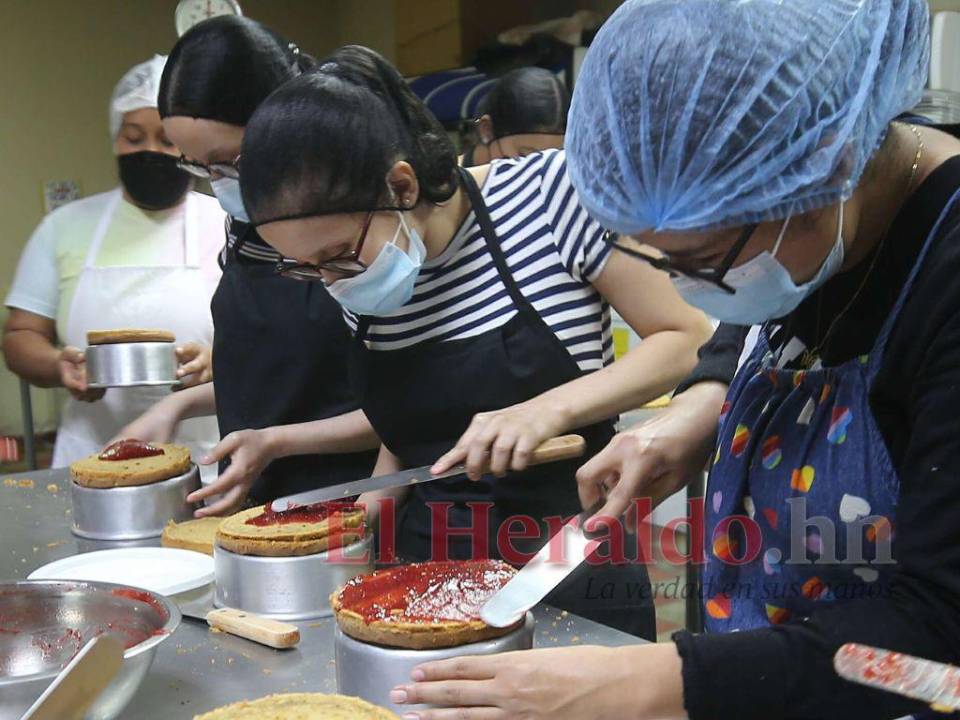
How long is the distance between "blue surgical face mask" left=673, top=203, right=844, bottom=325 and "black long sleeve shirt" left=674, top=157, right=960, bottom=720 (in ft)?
0.23

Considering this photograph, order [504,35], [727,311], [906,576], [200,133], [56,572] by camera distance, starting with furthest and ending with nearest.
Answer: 1. [504,35]
2. [200,133]
3. [56,572]
4. [727,311]
5. [906,576]

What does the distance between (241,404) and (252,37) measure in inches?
29.2

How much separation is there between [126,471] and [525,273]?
883 millimetres

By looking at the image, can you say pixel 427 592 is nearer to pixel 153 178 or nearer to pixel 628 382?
pixel 628 382

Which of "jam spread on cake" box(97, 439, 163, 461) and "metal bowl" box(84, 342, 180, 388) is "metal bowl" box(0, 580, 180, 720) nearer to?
"jam spread on cake" box(97, 439, 163, 461)

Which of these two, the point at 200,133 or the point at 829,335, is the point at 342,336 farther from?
the point at 829,335

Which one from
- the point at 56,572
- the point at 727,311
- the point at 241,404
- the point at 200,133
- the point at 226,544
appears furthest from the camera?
the point at 241,404

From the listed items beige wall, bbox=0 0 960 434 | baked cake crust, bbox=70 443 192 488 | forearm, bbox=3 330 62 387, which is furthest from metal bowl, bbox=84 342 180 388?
beige wall, bbox=0 0 960 434

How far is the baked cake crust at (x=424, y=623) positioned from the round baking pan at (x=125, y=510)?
792mm

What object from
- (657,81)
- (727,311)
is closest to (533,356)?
(727,311)

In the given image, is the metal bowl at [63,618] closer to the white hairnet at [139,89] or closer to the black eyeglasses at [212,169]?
the black eyeglasses at [212,169]

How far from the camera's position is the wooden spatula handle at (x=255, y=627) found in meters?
1.34

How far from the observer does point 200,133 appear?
6.08 feet

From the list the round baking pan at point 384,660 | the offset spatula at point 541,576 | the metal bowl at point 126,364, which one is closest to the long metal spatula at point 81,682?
the round baking pan at point 384,660
